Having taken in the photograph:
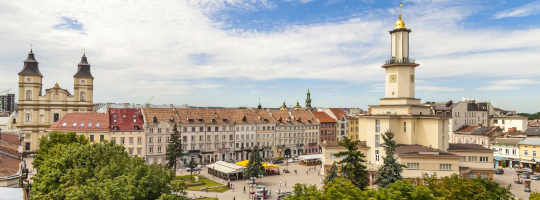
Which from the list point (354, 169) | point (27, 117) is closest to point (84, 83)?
point (27, 117)

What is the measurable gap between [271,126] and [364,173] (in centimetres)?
5243

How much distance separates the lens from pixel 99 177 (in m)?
25.6

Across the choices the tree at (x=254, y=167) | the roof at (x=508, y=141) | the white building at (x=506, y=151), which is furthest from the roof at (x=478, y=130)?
the tree at (x=254, y=167)

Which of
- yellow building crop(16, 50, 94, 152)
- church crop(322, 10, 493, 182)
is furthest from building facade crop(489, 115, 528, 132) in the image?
yellow building crop(16, 50, 94, 152)

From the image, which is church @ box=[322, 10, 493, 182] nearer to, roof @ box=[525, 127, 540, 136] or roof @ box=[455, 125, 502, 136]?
roof @ box=[525, 127, 540, 136]

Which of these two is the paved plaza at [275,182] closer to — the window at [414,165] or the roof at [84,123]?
the window at [414,165]

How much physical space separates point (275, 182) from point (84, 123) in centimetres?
4134

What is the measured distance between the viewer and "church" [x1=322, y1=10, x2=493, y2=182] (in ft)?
152

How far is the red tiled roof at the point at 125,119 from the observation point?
218 feet

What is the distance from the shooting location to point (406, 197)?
2006cm

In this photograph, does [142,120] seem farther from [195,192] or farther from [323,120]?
[323,120]

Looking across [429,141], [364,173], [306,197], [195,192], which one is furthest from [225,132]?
[306,197]

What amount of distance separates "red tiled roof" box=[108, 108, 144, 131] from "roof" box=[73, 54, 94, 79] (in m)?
22.4

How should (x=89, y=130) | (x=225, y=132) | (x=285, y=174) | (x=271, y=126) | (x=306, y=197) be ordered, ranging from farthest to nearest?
1. (x=271, y=126)
2. (x=225, y=132)
3. (x=89, y=130)
4. (x=285, y=174)
5. (x=306, y=197)
